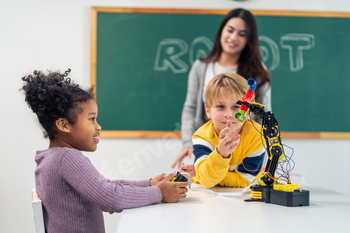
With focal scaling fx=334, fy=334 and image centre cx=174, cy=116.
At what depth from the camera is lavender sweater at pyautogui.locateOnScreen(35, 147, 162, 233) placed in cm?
91

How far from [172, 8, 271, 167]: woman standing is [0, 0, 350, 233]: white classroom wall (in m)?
0.79

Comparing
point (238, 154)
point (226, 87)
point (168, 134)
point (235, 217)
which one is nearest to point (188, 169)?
point (238, 154)

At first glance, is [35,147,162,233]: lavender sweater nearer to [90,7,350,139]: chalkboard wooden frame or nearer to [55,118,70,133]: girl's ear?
[55,118,70,133]: girl's ear

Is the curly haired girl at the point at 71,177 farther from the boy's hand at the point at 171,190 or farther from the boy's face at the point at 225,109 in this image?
the boy's face at the point at 225,109

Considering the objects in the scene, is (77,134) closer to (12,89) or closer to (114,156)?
(114,156)

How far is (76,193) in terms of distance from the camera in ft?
3.19

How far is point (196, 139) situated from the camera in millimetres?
1369

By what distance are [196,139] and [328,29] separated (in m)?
2.11

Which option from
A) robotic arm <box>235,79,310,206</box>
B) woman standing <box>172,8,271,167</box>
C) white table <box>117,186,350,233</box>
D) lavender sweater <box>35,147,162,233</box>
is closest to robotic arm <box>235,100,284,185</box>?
robotic arm <box>235,79,310,206</box>

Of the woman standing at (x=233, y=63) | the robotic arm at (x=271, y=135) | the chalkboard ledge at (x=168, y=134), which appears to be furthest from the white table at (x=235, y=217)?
the chalkboard ledge at (x=168, y=134)

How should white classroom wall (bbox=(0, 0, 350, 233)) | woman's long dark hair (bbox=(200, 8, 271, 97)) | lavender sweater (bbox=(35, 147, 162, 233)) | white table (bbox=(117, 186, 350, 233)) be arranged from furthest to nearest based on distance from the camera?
white classroom wall (bbox=(0, 0, 350, 233)), woman's long dark hair (bbox=(200, 8, 271, 97)), lavender sweater (bbox=(35, 147, 162, 233)), white table (bbox=(117, 186, 350, 233))

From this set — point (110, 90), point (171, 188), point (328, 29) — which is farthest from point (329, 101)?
point (171, 188)

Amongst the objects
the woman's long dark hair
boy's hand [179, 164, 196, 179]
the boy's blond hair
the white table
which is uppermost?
the woman's long dark hair

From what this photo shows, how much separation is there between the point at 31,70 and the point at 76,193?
2.04 m
